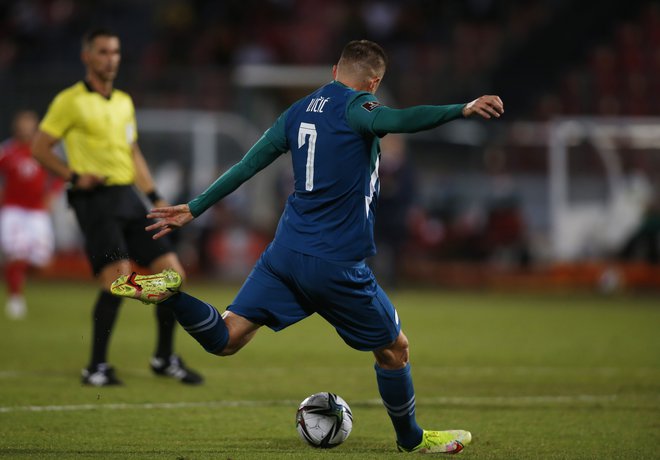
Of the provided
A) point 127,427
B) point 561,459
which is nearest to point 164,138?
point 127,427

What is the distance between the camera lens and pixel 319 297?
5961 mm

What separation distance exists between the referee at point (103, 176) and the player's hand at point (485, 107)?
12.3ft

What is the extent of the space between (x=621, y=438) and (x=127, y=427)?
2843 millimetres

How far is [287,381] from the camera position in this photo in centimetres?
915

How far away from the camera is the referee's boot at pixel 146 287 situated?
5.68 meters

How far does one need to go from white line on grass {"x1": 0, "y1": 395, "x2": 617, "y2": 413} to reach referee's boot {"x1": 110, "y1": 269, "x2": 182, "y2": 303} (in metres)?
2.07

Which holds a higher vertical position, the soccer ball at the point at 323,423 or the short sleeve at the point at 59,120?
the short sleeve at the point at 59,120

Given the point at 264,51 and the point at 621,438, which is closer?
the point at 621,438

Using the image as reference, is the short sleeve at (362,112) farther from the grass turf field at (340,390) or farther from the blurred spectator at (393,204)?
the blurred spectator at (393,204)

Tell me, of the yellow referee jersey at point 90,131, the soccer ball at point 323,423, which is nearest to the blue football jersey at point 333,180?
the soccer ball at point 323,423

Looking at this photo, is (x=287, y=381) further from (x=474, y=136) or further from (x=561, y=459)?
(x=474, y=136)

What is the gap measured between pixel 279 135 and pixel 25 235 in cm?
995

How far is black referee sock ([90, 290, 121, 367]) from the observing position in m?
8.52

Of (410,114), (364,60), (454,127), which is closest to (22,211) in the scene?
(454,127)
